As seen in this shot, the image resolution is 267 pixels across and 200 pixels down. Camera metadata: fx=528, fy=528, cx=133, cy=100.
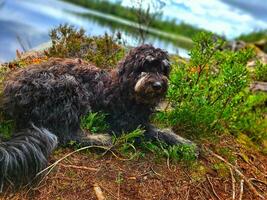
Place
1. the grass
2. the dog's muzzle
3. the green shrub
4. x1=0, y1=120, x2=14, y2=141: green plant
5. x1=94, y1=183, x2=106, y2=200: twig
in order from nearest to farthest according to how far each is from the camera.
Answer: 1. x1=94, y1=183, x2=106, y2=200: twig
2. the grass
3. x1=0, y1=120, x2=14, y2=141: green plant
4. the dog's muzzle
5. the green shrub

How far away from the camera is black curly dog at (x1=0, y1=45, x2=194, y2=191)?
5832mm

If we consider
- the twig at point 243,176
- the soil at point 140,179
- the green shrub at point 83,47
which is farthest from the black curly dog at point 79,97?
the green shrub at point 83,47

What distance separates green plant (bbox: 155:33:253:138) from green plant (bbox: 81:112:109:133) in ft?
2.94

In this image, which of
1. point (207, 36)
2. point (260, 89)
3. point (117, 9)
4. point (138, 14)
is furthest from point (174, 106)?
point (117, 9)

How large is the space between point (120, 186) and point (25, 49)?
5.58 meters

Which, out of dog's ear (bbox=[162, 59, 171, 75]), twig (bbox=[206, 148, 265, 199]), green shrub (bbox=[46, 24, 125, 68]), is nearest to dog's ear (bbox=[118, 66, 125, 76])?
dog's ear (bbox=[162, 59, 171, 75])

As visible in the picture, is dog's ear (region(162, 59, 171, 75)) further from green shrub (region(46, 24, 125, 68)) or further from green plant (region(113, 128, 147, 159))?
green shrub (region(46, 24, 125, 68))

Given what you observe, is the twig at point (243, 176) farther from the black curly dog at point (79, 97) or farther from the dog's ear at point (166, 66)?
the dog's ear at point (166, 66)

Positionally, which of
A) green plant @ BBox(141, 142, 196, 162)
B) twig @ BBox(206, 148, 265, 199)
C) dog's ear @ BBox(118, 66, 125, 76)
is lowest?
twig @ BBox(206, 148, 265, 199)

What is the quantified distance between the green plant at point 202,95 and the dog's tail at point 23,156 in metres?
2.11

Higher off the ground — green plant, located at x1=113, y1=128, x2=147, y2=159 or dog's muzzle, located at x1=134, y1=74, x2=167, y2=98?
dog's muzzle, located at x1=134, y1=74, x2=167, y2=98

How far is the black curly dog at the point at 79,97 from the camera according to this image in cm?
583

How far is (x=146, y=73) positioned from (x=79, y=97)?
33.5 inches

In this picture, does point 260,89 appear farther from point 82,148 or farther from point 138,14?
point 82,148
